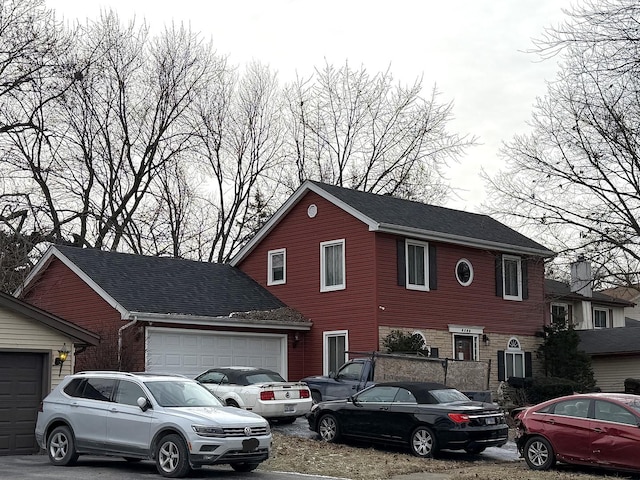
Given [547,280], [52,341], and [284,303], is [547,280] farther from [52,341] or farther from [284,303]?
[52,341]

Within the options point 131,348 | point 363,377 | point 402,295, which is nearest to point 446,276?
point 402,295

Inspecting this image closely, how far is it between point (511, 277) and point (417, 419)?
1494cm

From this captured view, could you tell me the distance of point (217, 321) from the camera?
26.9 metres

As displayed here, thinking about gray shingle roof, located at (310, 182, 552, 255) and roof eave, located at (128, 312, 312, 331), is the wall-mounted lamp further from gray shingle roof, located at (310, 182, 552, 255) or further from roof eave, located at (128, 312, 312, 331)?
gray shingle roof, located at (310, 182, 552, 255)

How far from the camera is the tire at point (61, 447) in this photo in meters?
16.3

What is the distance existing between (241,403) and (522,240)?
1603cm

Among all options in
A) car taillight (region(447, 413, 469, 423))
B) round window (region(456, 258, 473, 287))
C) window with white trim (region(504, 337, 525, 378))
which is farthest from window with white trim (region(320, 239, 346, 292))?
car taillight (region(447, 413, 469, 423))

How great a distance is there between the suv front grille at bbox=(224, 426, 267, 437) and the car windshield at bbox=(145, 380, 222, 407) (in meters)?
1.22

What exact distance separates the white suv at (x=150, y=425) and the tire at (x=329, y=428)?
4210 mm

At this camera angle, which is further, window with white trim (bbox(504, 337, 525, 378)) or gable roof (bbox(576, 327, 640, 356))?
gable roof (bbox(576, 327, 640, 356))

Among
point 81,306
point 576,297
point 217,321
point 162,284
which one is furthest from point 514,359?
point 81,306

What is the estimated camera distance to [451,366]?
24.5 metres

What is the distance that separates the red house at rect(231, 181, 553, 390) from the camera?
1112 inches

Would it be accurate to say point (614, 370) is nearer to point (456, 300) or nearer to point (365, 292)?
point (456, 300)
